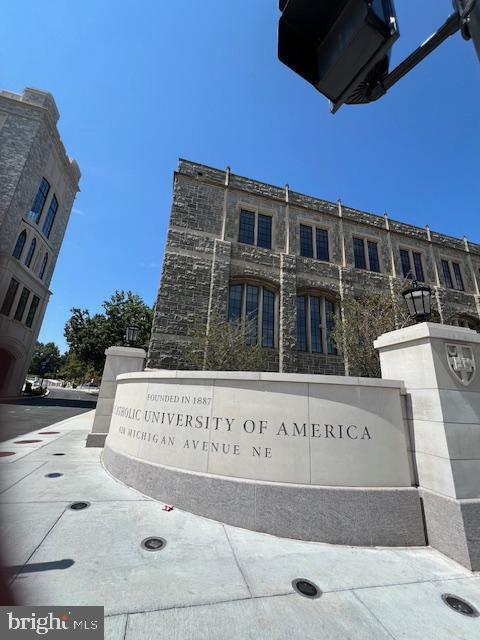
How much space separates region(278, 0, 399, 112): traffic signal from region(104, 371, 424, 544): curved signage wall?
3.84 meters

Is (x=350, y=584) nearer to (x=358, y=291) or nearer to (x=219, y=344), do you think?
(x=219, y=344)

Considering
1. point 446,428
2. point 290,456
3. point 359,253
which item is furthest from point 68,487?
point 359,253

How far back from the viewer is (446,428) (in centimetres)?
421

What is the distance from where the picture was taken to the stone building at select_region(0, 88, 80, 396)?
25.0 m

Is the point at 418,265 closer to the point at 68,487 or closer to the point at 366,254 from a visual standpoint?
the point at 366,254

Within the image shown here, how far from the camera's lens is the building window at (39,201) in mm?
28391

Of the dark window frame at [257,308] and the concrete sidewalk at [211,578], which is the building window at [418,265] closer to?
the dark window frame at [257,308]

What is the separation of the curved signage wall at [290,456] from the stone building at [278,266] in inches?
307

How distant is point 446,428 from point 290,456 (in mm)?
2339

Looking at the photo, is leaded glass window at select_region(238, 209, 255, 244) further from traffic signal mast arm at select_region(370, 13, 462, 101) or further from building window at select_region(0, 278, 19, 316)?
building window at select_region(0, 278, 19, 316)

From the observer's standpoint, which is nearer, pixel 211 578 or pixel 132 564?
pixel 211 578

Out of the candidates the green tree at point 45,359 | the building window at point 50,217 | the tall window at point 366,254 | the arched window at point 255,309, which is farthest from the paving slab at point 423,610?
the green tree at point 45,359

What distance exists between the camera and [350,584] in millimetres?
3146

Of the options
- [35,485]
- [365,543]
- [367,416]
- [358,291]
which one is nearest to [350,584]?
[365,543]
